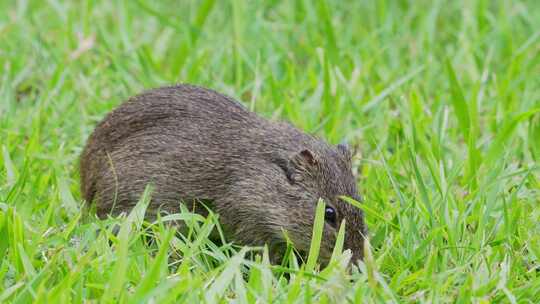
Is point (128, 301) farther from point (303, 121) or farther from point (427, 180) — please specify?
point (303, 121)

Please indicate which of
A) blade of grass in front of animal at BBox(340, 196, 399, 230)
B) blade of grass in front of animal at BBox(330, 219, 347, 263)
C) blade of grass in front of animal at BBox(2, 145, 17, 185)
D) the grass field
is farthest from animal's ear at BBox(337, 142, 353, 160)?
blade of grass in front of animal at BBox(2, 145, 17, 185)

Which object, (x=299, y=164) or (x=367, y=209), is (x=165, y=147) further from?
(x=367, y=209)

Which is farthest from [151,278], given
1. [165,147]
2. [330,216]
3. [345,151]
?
[345,151]

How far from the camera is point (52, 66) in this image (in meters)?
7.48

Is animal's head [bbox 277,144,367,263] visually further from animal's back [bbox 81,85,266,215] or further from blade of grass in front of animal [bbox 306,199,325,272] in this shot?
animal's back [bbox 81,85,266,215]

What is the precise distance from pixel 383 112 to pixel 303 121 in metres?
0.59

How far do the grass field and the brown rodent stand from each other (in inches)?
7.9

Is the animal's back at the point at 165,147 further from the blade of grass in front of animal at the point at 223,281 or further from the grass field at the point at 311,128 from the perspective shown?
the blade of grass in front of animal at the point at 223,281

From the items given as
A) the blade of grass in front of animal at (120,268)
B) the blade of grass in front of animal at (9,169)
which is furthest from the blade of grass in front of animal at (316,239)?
the blade of grass in front of animal at (9,169)

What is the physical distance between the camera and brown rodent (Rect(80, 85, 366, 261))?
5027 millimetres

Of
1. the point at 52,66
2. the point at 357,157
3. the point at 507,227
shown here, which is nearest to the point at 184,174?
the point at 357,157

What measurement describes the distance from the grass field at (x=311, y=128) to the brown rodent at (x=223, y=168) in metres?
0.20

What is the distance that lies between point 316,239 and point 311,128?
7.06ft

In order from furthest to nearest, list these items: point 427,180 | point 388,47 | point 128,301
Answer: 1. point 388,47
2. point 427,180
3. point 128,301
